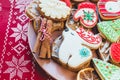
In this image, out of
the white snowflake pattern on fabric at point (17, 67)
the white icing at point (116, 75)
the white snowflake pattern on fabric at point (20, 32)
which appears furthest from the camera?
the white snowflake pattern on fabric at point (20, 32)

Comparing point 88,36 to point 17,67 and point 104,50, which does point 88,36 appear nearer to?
point 104,50

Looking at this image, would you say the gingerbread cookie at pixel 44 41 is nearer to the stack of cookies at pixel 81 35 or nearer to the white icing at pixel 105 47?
the stack of cookies at pixel 81 35

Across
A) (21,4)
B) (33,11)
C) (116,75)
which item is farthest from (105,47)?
(21,4)

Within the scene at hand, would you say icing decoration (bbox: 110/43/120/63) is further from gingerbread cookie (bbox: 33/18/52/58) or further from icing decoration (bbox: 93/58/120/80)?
gingerbread cookie (bbox: 33/18/52/58)

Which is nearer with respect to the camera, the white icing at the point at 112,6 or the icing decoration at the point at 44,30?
the icing decoration at the point at 44,30

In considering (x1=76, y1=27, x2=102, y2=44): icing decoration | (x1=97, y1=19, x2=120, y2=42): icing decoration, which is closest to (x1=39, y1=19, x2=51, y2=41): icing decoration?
(x1=76, y1=27, x2=102, y2=44): icing decoration

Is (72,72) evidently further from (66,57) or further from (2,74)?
(2,74)

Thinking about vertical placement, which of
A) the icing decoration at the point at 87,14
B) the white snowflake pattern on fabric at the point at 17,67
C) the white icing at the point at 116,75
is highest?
the icing decoration at the point at 87,14

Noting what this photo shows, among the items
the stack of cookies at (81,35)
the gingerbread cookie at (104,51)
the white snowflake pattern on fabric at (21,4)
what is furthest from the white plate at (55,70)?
the white snowflake pattern on fabric at (21,4)
